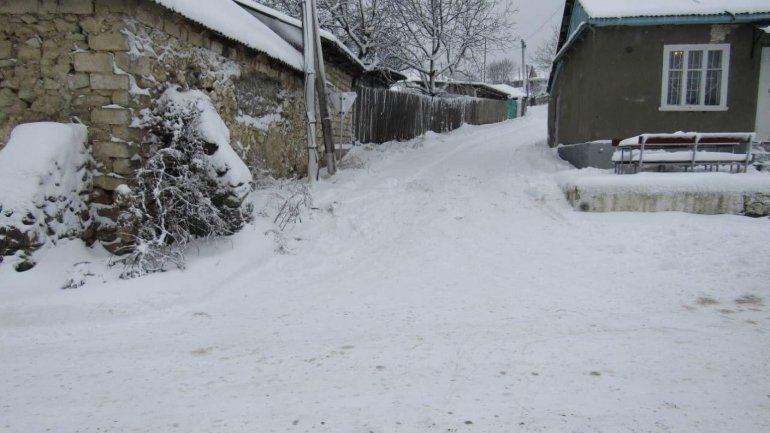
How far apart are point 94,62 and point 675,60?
1158 centimetres

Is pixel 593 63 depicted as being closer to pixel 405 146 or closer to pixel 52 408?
pixel 405 146

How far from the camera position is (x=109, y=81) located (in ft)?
16.7

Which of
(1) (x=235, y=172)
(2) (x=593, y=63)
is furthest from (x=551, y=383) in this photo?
(2) (x=593, y=63)

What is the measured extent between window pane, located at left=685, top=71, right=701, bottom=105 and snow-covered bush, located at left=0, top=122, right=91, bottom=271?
471 inches

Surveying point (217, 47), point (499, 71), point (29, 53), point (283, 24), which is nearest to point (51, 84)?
point (29, 53)

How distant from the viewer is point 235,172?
5.46 metres

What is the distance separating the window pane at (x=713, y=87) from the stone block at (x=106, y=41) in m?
11.8

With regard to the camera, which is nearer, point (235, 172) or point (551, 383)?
point (551, 383)

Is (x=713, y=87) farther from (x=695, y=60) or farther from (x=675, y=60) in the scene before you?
(x=675, y=60)

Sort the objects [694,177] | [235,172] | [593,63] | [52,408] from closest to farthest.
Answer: [52,408] → [235,172] → [694,177] → [593,63]

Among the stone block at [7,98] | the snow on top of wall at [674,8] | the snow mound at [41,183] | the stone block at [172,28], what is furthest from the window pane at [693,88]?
the stone block at [7,98]

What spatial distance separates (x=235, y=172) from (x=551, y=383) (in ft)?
13.0

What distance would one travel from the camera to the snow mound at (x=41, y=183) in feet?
14.4

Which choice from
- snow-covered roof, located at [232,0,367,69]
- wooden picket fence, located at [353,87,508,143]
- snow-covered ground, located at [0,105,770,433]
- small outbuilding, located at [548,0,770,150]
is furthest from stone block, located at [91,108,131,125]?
wooden picket fence, located at [353,87,508,143]
